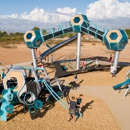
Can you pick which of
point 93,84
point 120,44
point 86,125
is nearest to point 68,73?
point 93,84

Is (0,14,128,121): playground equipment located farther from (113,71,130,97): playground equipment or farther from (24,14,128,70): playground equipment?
(113,71,130,97): playground equipment

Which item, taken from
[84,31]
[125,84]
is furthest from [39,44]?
[125,84]

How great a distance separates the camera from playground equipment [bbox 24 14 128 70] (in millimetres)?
17297

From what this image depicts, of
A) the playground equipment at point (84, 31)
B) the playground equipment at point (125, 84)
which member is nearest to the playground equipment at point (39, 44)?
the playground equipment at point (84, 31)

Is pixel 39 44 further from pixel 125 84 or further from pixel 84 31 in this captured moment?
pixel 125 84

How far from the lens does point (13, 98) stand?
1043 cm

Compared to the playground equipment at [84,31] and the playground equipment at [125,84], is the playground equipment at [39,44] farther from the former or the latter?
the playground equipment at [125,84]

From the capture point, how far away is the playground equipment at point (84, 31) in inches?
681

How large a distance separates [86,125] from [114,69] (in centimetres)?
1027

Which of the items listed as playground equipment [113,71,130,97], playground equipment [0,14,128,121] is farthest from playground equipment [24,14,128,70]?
playground equipment [113,71,130,97]

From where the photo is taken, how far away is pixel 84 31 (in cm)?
1914

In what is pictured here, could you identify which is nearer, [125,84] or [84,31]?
[125,84]

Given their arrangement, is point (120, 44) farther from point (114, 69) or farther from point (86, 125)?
point (86, 125)

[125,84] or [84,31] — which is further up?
[84,31]
